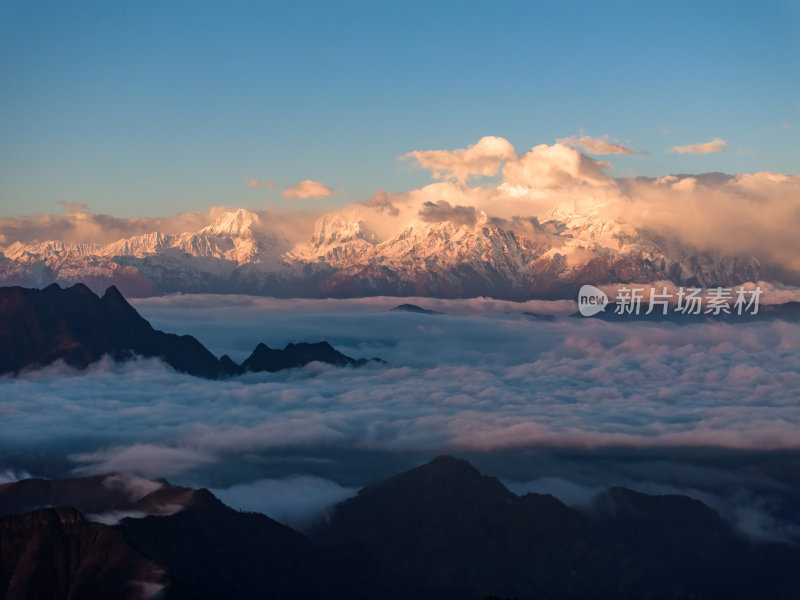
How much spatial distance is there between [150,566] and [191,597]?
9.98 meters

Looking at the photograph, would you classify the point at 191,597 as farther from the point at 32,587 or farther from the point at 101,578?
the point at 32,587

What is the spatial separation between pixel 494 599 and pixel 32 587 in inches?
4325

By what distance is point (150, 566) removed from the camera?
198m

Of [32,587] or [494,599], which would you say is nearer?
[494,599]

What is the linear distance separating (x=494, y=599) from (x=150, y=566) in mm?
96041

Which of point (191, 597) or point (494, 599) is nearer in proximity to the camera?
point (494, 599)

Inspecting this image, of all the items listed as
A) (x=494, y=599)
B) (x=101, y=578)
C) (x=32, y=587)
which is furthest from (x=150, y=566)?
(x=494, y=599)

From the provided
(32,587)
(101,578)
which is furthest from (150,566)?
(32,587)

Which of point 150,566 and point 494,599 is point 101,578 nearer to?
point 150,566

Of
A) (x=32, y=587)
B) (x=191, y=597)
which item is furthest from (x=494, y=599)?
(x=32, y=587)

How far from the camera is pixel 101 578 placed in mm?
195875

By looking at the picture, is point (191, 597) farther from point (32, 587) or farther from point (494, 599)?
point (494, 599)

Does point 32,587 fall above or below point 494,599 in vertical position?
below

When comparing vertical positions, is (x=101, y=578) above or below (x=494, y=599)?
below
